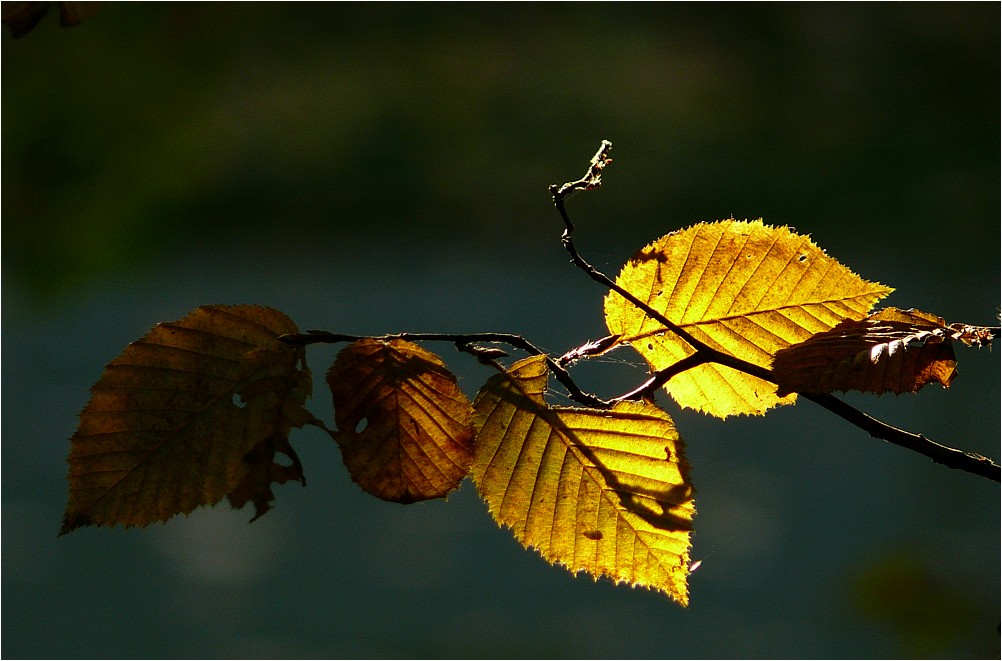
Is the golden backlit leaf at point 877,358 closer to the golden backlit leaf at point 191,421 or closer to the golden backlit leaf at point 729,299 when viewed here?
the golden backlit leaf at point 729,299

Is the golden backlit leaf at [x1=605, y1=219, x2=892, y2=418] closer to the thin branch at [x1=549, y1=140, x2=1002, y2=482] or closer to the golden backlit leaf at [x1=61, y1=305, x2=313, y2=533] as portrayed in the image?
the thin branch at [x1=549, y1=140, x2=1002, y2=482]

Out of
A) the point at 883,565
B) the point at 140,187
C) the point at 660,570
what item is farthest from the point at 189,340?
the point at 140,187

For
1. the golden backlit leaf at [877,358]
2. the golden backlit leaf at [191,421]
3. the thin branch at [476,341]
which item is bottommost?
the golden backlit leaf at [191,421]

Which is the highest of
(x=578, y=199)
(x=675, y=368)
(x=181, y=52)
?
(x=181, y=52)

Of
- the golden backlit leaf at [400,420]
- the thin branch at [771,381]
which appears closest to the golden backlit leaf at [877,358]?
the thin branch at [771,381]

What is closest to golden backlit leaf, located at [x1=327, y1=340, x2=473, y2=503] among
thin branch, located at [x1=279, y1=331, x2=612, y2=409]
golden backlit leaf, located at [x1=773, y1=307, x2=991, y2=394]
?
thin branch, located at [x1=279, y1=331, x2=612, y2=409]

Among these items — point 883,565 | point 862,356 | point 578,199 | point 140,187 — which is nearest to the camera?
point 862,356

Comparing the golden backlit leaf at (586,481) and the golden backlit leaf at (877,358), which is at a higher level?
the golden backlit leaf at (877,358)

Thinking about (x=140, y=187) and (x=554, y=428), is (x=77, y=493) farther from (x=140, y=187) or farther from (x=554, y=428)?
(x=140, y=187)
